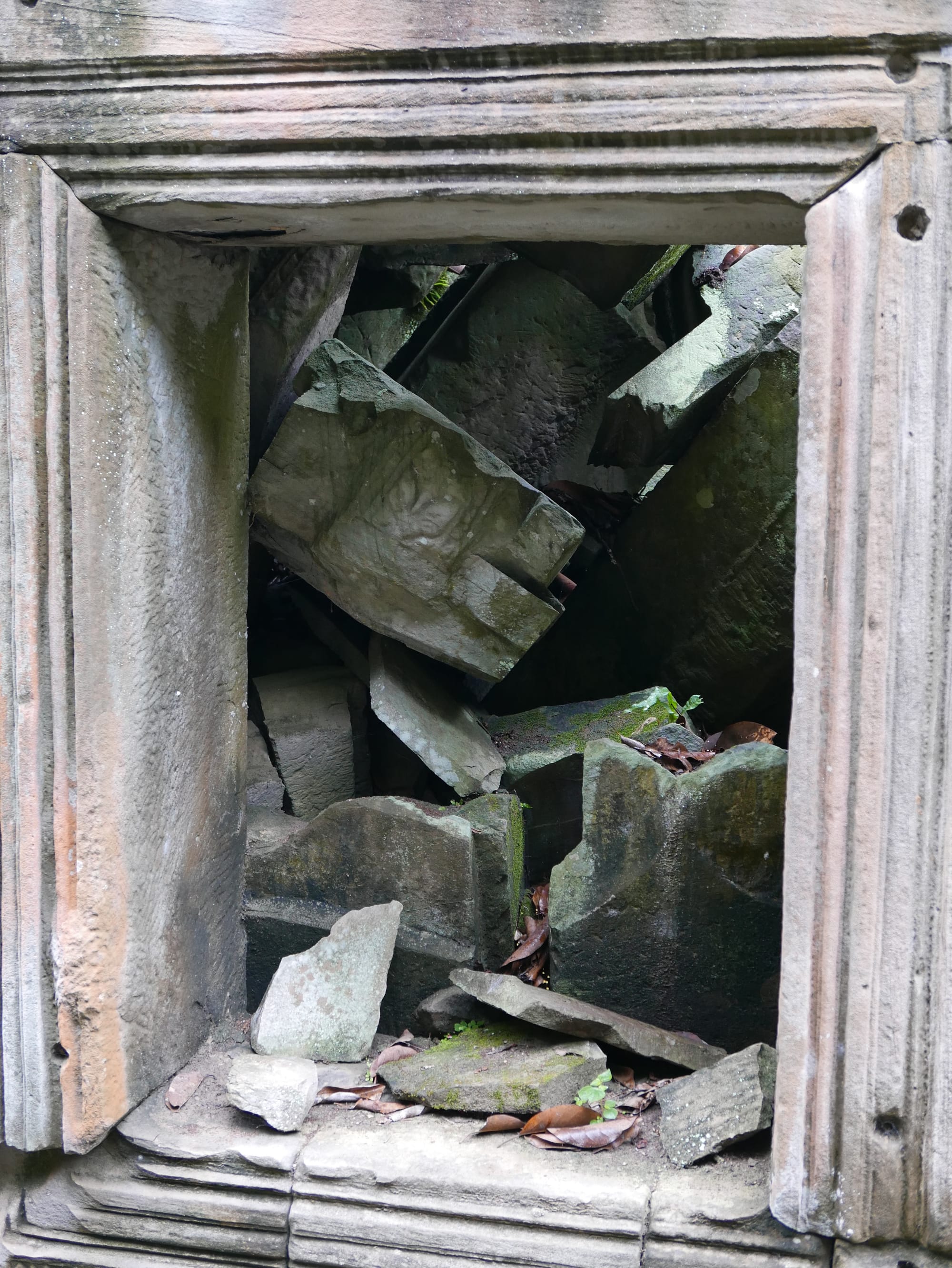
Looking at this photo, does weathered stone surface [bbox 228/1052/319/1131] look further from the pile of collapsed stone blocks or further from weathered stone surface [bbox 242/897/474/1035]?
weathered stone surface [bbox 242/897/474/1035]

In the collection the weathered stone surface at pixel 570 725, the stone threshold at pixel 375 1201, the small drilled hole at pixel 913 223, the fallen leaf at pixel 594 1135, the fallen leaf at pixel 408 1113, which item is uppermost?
the small drilled hole at pixel 913 223

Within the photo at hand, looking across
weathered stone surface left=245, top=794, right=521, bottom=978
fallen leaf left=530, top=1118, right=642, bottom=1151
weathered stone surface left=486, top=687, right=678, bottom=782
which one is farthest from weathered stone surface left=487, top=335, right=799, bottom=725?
fallen leaf left=530, top=1118, right=642, bottom=1151

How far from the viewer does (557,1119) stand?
80.7 inches

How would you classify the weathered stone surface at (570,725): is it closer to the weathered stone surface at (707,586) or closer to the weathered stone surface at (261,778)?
the weathered stone surface at (707,586)

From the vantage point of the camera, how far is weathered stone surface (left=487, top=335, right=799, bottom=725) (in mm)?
2828

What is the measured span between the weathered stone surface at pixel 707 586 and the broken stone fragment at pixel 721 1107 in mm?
1144

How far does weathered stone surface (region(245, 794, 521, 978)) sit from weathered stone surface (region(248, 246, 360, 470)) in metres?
1.08

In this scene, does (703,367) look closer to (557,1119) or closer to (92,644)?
(92,644)

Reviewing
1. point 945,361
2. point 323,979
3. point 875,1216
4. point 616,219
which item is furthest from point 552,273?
point 875,1216

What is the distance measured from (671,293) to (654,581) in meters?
1.02

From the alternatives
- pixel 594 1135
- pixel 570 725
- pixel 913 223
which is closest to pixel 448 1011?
pixel 594 1135

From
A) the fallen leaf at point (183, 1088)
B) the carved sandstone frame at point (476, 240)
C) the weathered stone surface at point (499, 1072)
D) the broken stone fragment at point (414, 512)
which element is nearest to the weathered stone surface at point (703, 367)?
the broken stone fragment at point (414, 512)

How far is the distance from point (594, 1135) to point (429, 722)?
114 centimetres

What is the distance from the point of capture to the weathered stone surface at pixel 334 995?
2.35 metres
